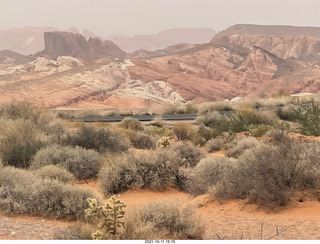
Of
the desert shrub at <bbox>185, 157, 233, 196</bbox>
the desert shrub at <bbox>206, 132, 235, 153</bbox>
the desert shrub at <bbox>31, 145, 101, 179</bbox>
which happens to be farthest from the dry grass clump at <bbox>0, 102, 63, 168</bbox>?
the desert shrub at <bbox>206, 132, 235, 153</bbox>

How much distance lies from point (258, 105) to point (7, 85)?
186ft

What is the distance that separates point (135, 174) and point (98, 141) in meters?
6.49

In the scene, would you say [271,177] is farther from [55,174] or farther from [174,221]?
[55,174]

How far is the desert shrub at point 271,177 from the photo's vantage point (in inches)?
388

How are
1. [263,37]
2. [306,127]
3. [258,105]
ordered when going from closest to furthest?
[306,127] → [258,105] → [263,37]

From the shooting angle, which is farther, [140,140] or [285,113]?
[285,113]

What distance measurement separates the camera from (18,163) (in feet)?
55.0

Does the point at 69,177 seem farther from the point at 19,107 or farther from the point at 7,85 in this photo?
the point at 7,85

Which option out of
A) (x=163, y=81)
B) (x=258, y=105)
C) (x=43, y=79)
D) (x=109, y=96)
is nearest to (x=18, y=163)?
(x=258, y=105)

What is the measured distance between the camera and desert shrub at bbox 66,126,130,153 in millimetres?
19234

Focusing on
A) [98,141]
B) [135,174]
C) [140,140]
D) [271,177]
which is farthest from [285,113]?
[271,177]

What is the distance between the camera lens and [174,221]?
8.02 meters

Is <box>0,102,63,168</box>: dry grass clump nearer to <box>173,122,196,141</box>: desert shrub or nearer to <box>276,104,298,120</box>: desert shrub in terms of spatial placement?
<box>173,122,196,141</box>: desert shrub

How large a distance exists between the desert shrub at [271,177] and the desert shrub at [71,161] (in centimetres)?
624
